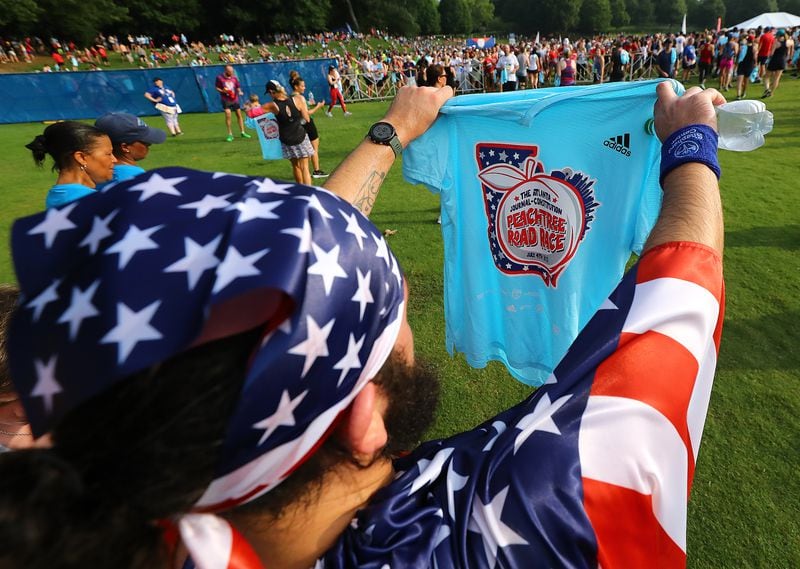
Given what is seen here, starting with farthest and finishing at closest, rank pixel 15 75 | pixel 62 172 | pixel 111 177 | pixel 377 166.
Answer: pixel 15 75 < pixel 111 177 < pixel 62 172 < pixel 377 166

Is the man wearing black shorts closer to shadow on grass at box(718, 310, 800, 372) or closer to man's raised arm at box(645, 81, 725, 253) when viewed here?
shadow on grass at box(718, 310, 800, 372)

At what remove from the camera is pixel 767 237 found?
188 inches

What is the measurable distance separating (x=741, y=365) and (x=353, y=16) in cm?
6061

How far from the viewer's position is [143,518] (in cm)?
58

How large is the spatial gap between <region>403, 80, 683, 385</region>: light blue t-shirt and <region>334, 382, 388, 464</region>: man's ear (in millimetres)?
1589

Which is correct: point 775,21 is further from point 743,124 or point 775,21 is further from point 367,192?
point 367,192

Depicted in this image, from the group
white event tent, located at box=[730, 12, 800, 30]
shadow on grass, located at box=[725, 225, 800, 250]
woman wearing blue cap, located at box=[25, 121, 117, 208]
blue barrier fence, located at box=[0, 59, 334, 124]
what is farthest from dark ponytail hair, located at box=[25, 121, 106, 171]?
white event tent, located at box=[730, 12, 800, 30]

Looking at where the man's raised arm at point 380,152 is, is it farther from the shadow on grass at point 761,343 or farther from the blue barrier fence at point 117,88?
the blue barrier fence at point 117,88

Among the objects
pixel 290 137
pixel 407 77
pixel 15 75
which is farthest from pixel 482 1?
pixel 290 137

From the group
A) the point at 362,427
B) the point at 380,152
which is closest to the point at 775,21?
the point at 380,152

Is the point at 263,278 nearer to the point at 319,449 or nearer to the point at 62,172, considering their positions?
the point at 319,449

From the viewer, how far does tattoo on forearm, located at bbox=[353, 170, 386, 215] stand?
1.65m

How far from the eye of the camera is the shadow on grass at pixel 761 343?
3090mm

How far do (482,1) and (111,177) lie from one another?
8404cm
